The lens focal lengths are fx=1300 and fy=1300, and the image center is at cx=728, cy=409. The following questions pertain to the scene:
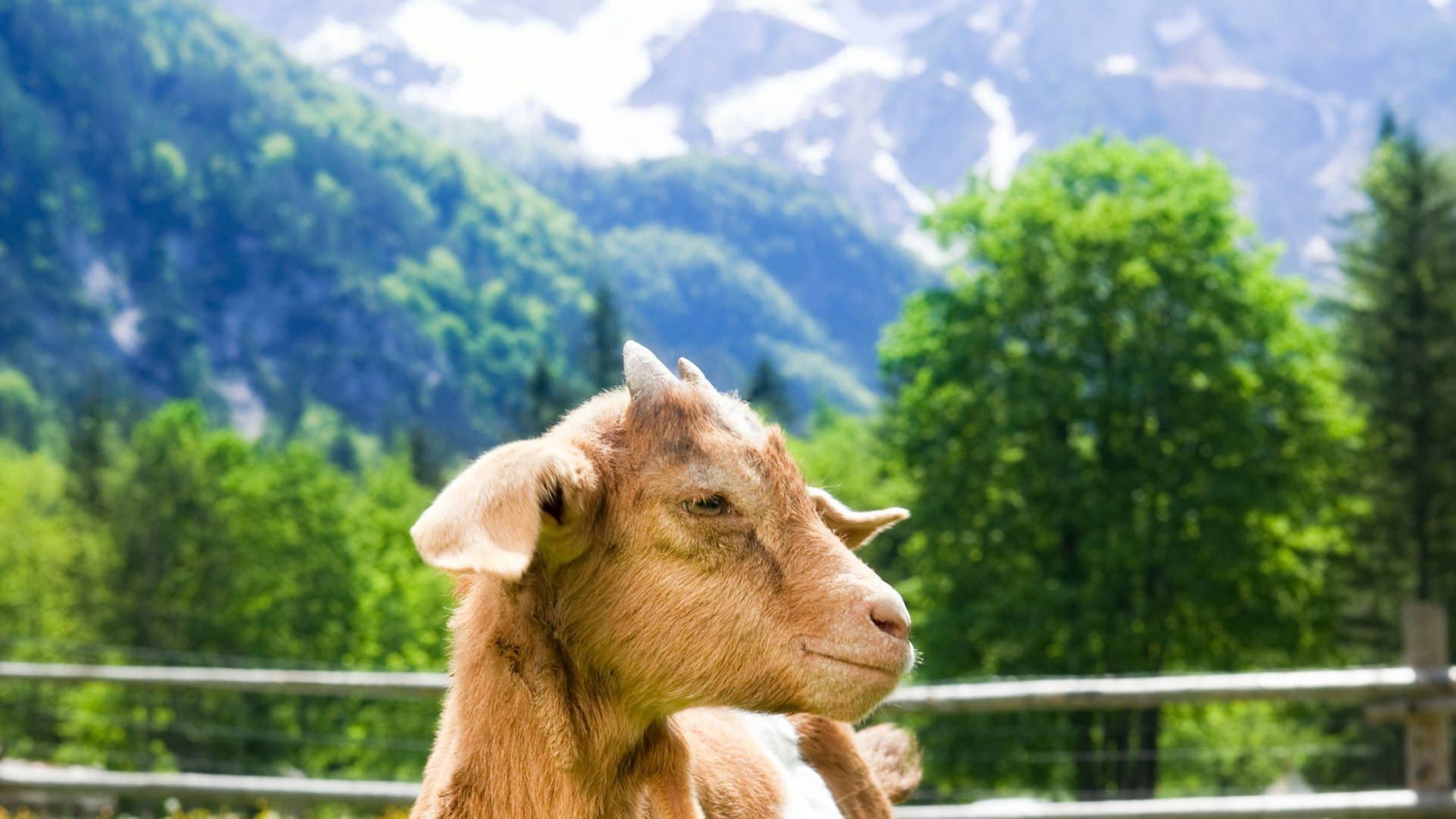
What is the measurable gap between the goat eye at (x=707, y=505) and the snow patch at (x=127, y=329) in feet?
543

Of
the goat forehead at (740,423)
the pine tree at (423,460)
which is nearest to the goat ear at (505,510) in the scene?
the goat forehead at (740,423)

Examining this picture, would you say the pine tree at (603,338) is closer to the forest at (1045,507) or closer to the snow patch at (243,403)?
the forest at (1045,507)

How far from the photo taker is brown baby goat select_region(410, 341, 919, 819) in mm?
2240

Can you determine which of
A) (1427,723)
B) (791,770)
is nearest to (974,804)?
(1427,723)

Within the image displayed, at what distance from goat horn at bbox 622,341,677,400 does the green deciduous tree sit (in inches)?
668

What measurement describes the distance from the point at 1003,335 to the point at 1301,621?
6.25 meters

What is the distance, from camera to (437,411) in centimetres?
15600

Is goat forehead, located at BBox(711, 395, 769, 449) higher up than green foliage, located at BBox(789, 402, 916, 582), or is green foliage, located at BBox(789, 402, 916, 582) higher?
green foliage, located at BBox(789, 402, 916, 582)

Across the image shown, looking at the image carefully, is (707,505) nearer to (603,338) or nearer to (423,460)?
(603,338)

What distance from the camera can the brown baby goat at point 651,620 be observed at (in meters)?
2.24

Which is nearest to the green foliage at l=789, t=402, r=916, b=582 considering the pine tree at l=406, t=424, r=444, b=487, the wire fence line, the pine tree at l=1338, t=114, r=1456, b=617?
the wire fence line

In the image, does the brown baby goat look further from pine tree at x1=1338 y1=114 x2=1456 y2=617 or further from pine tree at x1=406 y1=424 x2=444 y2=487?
pine tree at x1=406 y1=424 x2=444 y2=487

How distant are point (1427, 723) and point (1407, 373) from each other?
57.8 feet

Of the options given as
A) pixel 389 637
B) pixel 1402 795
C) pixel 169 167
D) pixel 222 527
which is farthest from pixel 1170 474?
pixel 169 167
